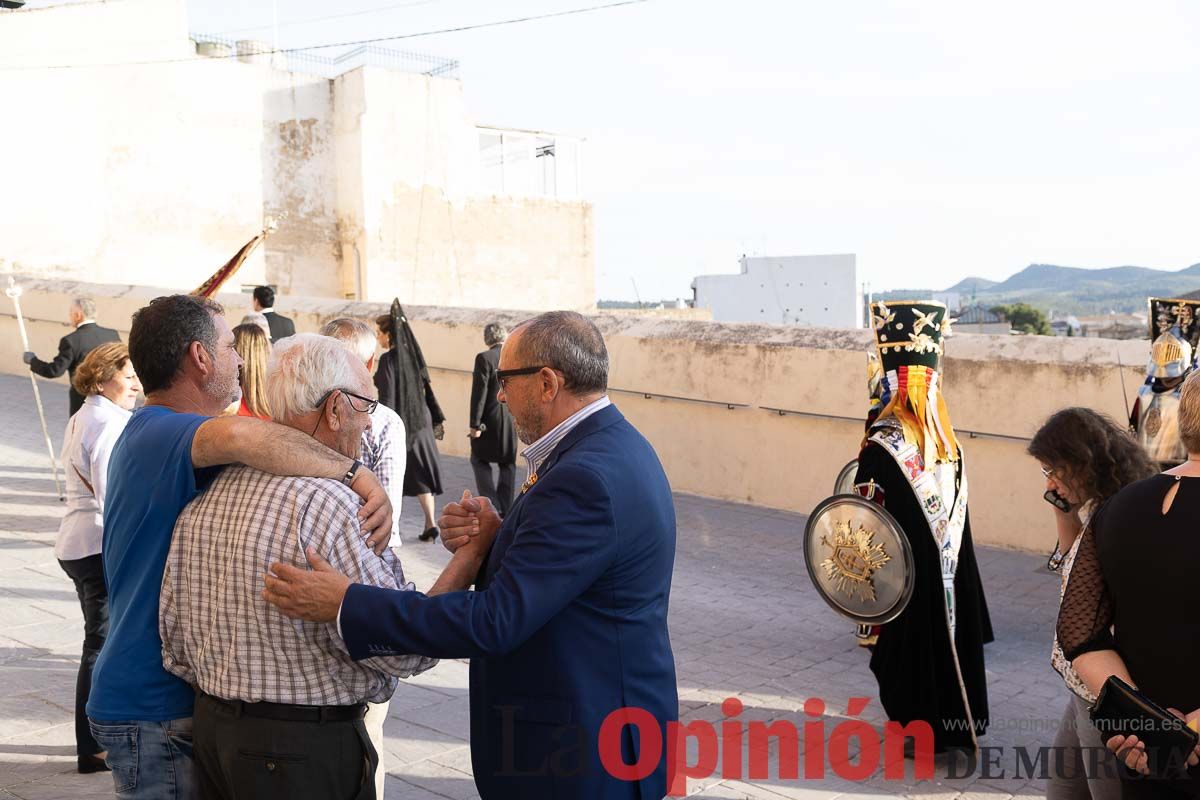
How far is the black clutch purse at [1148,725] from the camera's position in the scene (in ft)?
8.96

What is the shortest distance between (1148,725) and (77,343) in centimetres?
821

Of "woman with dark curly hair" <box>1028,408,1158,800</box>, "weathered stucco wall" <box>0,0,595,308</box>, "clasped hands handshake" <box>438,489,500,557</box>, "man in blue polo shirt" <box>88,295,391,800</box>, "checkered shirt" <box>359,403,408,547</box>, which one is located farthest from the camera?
"weathered stucco wall" <box>0,0,595,308</box>

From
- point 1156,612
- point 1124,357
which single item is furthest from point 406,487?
point 1156,612

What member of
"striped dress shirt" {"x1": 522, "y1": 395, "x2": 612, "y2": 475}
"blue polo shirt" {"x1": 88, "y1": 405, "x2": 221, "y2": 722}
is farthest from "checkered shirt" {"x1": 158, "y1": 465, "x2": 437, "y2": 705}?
"striped dress shirt" {"x1": 522, "y1": 395, "x2": 612, "y2": 475}

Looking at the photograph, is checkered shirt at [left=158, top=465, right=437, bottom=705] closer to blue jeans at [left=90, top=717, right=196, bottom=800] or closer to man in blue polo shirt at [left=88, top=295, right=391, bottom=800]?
man in blue polo shirt at [left=88, top=295, right=391, bottom=800]

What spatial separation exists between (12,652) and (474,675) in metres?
4.40

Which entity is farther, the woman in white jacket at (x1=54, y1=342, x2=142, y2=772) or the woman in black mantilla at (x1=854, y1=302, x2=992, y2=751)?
the woman in black mantilla at (x1=854, y1=302, x2=992, y2=751)

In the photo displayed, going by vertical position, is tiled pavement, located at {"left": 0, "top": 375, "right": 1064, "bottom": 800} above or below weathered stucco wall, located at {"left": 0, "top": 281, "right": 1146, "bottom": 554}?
below

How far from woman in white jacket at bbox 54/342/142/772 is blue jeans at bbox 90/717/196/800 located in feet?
6.54

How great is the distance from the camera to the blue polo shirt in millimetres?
2656

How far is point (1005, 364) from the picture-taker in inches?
337

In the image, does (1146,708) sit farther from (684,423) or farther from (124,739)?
(684,423)

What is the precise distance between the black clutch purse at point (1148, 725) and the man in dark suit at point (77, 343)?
7743 millimetres

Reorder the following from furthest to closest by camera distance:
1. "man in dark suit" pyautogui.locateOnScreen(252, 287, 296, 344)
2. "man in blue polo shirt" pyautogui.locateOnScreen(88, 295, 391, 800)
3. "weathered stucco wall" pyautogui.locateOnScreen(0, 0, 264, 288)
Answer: "weathered stucco wall" pyautogui.locateOnScreen(0, 0, 264, 288), "man in dark suit" pyautogui.locateOnScreen(252, 287, 296, 344), "man in blue polo shirt" pyautogui.locateOnScreen(88, 295, 391, 800)
